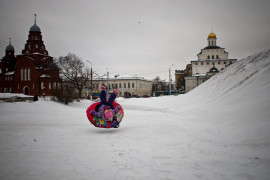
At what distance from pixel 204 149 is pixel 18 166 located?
4.80 meters

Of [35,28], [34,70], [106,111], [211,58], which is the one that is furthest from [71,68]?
[211,58]

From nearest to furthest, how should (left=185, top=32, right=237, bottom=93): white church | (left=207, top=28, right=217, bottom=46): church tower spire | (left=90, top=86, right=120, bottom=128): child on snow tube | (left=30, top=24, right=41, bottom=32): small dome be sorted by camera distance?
(left=90, top=86, right=120, bottom=128): child on snow tube
(left=30, top=24, right=41, bottom=32): small dome
(left=185, top=32, right=237, bottom=93): white church
(left=207, top=28, right=217, bottom=46): church tower spire

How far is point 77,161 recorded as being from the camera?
429 centimetres

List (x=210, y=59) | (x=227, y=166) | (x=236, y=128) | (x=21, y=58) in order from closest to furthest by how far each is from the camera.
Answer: (x=227, y=166) → (x=236, y=128) → (x=21, y=58) → (x=210, y=59)

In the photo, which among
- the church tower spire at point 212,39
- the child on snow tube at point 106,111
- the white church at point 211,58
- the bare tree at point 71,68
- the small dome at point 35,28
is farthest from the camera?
the church tower spire at point 212,39

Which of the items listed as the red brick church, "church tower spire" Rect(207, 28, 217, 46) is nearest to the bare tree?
the red brick church

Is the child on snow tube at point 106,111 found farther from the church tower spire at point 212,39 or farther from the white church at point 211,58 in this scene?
the church tower spire at point 212,39

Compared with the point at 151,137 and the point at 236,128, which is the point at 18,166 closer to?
the point at 151,137

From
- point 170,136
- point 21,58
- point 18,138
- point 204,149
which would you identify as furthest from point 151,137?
point 21,58

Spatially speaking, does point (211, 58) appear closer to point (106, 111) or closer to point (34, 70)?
point (34, 70)

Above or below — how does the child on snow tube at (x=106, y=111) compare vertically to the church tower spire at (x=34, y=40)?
below

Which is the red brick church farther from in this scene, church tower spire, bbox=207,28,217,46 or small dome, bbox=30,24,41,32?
church tower spire, bbox=207,28,217,46

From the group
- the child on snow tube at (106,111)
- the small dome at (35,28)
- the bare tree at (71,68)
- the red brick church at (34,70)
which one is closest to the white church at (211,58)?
the bare tree at (71,68)

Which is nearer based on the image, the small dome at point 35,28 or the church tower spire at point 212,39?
the small dome at point 35,28
